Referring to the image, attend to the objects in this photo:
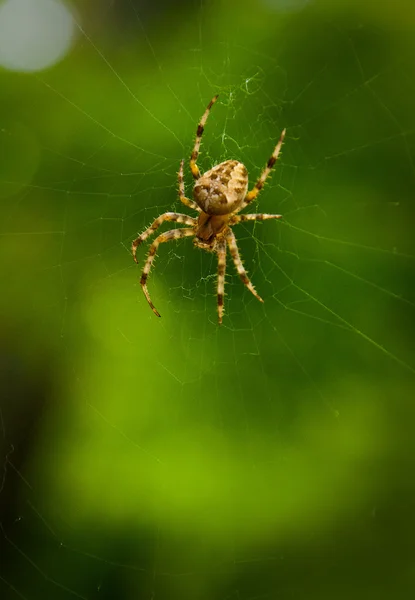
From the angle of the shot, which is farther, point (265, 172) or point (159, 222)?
point (159, 222)

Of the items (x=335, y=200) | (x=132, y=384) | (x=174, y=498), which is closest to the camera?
(x=174, y=498)

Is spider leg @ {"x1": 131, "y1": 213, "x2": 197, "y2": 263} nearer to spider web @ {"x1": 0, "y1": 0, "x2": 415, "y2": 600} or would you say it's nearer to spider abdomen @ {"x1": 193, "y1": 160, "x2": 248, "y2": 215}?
spider abdomen @ {"x1": 193, "y1": 160, "x2": 248, "y2": 215}

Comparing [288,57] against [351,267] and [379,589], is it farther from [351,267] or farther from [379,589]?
[379,589]

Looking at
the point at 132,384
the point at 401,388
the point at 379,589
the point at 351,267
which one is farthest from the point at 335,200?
the point at 379,589

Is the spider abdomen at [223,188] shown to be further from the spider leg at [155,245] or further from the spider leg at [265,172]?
the spider leg at [155,245]

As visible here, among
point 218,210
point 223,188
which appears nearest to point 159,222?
point 218,210

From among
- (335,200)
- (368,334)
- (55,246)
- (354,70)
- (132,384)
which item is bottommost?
(132,384)

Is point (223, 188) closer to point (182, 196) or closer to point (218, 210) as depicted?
point (218, 210)
